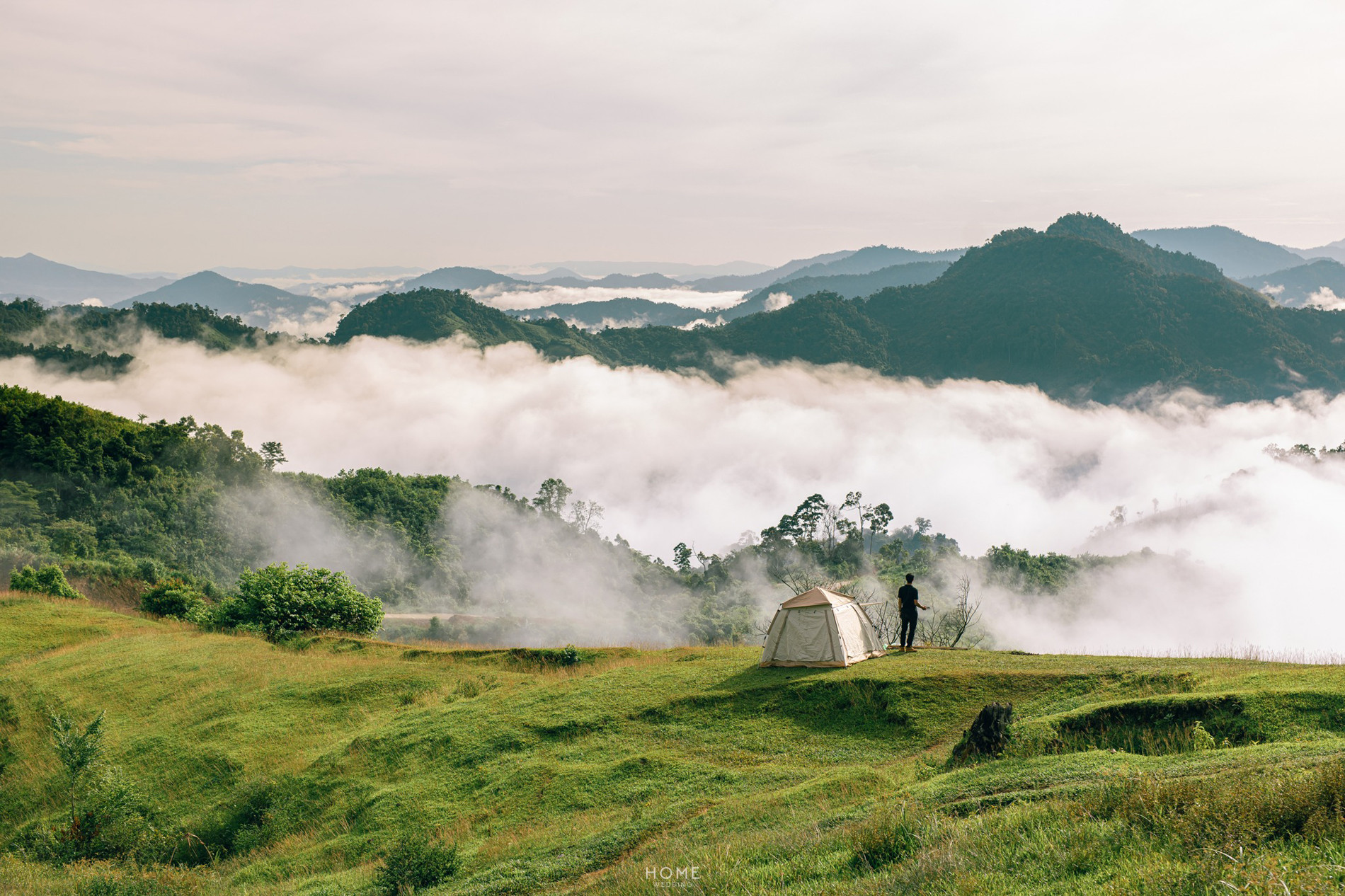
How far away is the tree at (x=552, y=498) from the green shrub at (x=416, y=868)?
413 ft

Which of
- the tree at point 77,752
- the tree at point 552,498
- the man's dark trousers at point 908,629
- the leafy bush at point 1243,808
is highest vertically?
the leafy bush at point 1243,808

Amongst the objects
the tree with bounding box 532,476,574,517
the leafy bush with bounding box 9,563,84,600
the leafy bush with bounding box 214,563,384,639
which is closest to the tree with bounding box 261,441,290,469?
the tree with bounding box 532,476,574,517

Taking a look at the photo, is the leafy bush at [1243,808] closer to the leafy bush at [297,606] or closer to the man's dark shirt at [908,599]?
the man's dark shirt at [908,599]

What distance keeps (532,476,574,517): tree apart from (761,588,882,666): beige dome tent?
118730 mm

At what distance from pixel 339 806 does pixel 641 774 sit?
774 cm

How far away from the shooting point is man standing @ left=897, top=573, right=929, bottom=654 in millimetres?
23953

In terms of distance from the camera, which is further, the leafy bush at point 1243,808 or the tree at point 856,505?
the tree at point 856,505

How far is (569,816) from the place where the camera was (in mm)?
17203

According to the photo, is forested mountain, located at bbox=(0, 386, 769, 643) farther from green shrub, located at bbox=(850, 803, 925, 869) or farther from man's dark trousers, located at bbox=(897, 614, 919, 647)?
green shrub, located at bbox=(850, 803, 925, 869)

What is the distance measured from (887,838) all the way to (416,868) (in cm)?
909

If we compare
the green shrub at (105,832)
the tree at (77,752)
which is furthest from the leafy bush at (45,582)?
the green shrub at (105,832)

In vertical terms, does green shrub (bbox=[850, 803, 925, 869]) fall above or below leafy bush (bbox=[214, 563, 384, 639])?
above

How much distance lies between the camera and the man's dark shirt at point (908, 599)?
23.9 metres

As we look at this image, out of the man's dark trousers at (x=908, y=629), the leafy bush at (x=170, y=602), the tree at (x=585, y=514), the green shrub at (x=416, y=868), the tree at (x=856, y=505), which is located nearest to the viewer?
the green shrub at (x=416, y=868)
